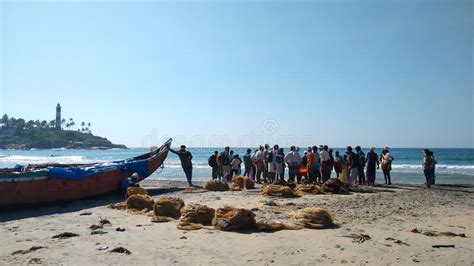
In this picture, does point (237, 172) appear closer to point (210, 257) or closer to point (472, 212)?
point (472, 212)

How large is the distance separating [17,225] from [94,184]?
180 inches

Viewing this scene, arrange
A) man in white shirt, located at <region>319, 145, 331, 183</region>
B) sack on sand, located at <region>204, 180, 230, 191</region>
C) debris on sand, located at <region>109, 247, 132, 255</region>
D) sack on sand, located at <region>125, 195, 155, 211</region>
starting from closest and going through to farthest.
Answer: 1. debris on sand, located at <region>109, 247, 132, 255</region>
2. sack on sand, located at <region>125, 195, 155, 211</region>
3. sack on sand, located at <region>204, 180, 230, 191</region>
4. man in white shirt, located at <region>319, 145, 331, 183</region>

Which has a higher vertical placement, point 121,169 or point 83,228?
point 121,169

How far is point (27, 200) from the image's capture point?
11.2 meters

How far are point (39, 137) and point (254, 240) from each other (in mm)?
148374

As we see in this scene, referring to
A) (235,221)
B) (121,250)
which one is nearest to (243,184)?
(235,221)

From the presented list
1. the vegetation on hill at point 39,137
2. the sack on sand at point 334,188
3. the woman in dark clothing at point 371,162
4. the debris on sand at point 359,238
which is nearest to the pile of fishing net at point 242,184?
the sack on sand at point 334,188

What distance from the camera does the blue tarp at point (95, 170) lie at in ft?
39.9

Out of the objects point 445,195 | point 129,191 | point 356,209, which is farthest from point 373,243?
point 445,195

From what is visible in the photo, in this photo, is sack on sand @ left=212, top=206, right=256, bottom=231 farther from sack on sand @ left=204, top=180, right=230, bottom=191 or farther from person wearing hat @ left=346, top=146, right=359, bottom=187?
person wearing hat @ left=346, top=146, right=359, bottom=187

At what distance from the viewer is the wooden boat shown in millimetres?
10852

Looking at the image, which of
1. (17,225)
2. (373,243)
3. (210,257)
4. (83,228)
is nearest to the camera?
(210,257)

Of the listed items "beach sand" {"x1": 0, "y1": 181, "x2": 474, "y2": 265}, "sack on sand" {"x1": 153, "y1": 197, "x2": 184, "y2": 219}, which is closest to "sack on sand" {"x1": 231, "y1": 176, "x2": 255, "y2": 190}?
"beach sand" {"x1": 0, "y1": 181, "x2": 474, "y2": 265}

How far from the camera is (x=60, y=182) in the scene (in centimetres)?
1220
